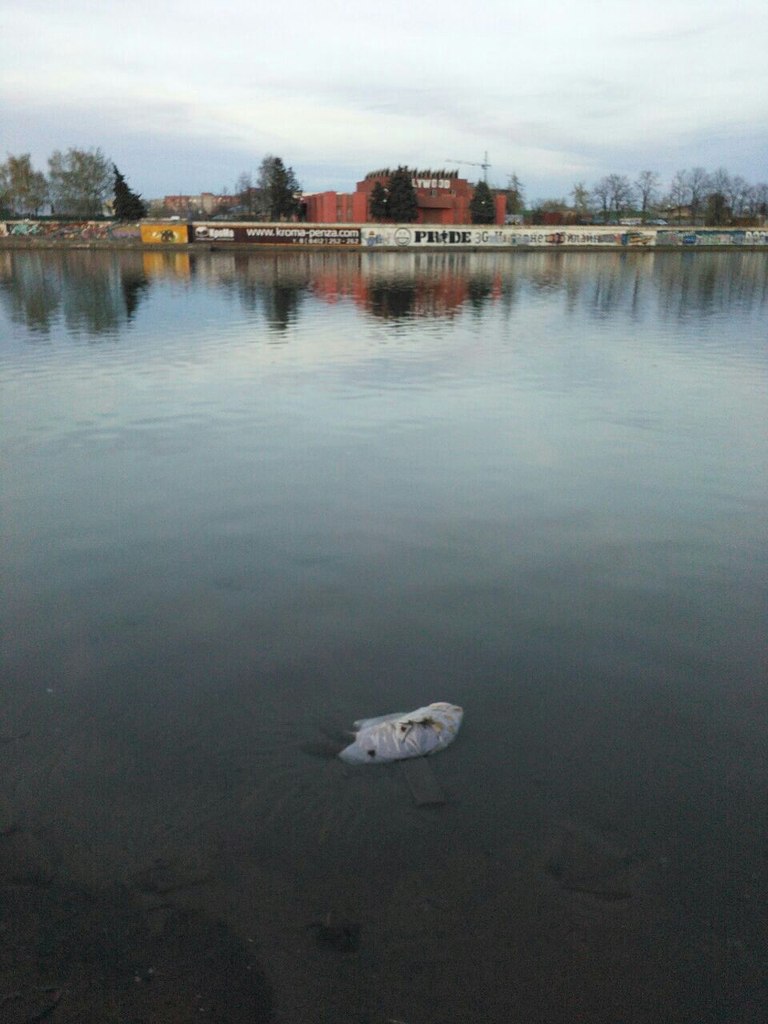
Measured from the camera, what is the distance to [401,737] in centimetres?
487

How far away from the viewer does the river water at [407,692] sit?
369cm

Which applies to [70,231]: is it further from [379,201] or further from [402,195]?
[402,195]

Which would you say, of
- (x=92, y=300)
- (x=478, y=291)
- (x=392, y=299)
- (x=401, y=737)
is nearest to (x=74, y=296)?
(x=92, y=300)

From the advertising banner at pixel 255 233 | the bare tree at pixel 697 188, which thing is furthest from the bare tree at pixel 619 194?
the advertising banner at pixel 255 233

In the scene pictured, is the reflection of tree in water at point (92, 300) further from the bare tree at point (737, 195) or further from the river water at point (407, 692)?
Result: the bare tree at point (737, 195)

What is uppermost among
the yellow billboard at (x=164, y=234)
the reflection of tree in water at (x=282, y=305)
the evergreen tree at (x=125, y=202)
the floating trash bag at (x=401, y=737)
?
the evergreen tree at (x=125, y=202)

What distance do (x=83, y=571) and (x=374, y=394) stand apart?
343 inches

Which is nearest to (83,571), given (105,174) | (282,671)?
(282,671)

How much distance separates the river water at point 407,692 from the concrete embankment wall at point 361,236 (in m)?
91.1

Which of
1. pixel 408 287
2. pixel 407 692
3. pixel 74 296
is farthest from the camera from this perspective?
pixel 408 287

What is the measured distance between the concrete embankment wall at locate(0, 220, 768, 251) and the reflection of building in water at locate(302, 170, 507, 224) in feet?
47.8

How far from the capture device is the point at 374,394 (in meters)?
15.1

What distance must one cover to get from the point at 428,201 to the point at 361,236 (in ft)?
77.2

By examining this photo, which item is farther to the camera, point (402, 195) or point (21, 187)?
point (21, 187)
